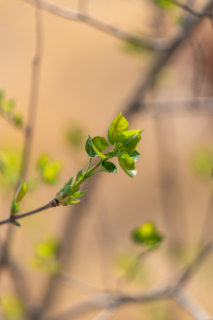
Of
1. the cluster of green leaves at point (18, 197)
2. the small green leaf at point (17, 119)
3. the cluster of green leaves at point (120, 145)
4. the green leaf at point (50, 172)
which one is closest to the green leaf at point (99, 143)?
the cluster of green leaves at point (120, 145)

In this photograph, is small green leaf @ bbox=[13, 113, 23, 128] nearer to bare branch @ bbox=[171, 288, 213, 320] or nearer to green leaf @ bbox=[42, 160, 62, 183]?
green leaf @ bbox=[42, 160, 62, 183]

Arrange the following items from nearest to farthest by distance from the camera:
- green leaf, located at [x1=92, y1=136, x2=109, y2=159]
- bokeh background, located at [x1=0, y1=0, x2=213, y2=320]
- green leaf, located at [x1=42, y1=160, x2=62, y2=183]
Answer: green leaf, located at [x1=92, y1=136, x2=109, y2=159] → green leaf, located at [x1=42, y1=160, x2=62, y2=183] → bokeh background, located at [x1=0, y1=0, x2=213, y2=320]

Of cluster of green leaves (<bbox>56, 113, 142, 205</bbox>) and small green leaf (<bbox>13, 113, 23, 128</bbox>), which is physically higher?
A: small green leaf (<bbox>13, 113, 23, 128</bbox>)

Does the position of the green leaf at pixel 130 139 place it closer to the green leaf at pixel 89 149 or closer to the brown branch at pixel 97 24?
the green leaf at pixel 89 149

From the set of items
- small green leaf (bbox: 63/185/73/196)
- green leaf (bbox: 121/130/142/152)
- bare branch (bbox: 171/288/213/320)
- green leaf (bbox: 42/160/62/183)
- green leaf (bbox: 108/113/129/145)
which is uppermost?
green leaf (bbox: 42/160/62/183)

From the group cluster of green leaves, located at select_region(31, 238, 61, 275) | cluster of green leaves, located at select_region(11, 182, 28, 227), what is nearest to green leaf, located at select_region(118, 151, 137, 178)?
cluster of green leaves, located at select_region(11, 182, 28, 227)

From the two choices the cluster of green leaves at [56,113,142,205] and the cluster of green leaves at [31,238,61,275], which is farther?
the cluster of green leaves at [31,238,61,275]
